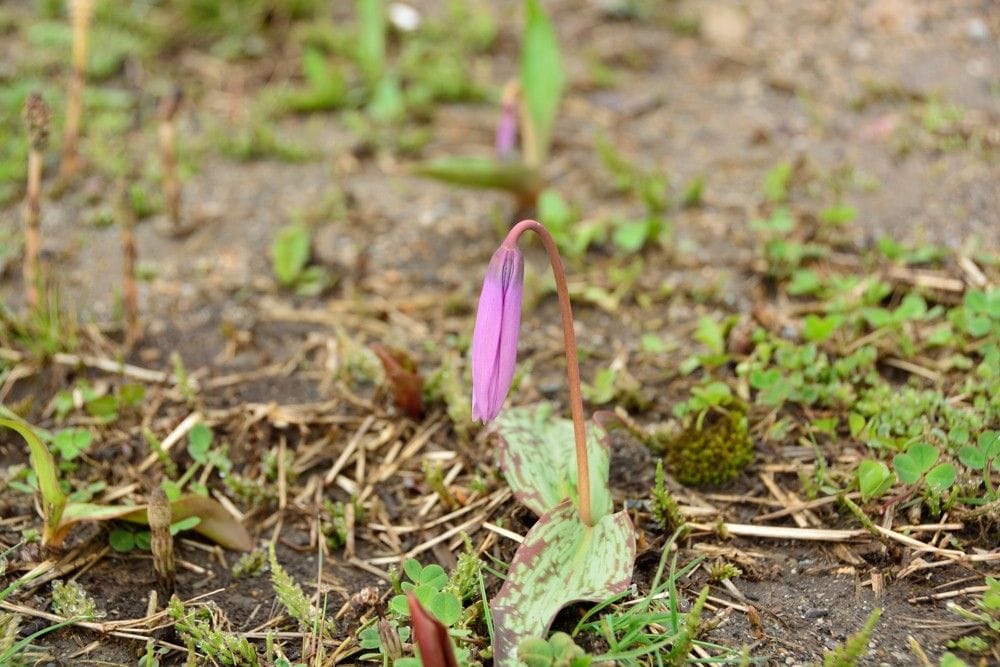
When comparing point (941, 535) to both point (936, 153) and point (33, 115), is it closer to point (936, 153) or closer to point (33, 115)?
point (936, 153)

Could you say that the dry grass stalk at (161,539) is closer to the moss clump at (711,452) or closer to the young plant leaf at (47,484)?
the young plant leaf at (47,484)

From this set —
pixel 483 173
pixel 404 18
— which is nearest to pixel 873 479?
pixel 483 173

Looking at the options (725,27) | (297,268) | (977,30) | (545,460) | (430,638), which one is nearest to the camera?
(430,638)

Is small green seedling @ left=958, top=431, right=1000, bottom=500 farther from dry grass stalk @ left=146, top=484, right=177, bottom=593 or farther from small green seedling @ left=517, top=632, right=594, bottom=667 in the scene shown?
dry grass stalk @ left=146, top=484, right=177, bottom=593

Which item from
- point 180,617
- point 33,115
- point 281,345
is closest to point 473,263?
point 281,345

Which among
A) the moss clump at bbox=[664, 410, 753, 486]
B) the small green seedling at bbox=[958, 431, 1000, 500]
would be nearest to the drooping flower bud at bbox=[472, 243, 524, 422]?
the moss clump at bbox=[664, 410, 753, 486]

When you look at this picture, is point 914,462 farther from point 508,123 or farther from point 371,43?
point 371,43
